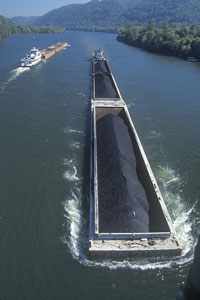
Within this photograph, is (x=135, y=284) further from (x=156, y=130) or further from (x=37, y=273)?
(x=156, y=130)

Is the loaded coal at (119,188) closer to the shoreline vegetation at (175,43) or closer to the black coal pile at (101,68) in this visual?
the black coal pile at (101,68)

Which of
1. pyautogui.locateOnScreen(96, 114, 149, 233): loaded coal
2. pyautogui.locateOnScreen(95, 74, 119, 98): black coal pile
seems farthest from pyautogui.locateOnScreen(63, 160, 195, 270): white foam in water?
pyautogui.locateOnScreen(95, 74, 119, 98): black coal pile

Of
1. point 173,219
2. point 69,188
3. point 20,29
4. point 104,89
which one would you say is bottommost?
point 173,219

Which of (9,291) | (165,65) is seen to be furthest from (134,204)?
(165,65)

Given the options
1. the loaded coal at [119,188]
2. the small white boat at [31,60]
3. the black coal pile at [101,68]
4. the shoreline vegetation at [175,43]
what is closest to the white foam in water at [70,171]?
the loaded coal at [119,188]

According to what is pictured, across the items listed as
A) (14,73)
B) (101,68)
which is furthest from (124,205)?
(14,73)

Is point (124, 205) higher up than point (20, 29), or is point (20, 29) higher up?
point (20, 29)

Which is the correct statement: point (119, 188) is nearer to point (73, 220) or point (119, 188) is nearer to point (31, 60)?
point (73, 220)
